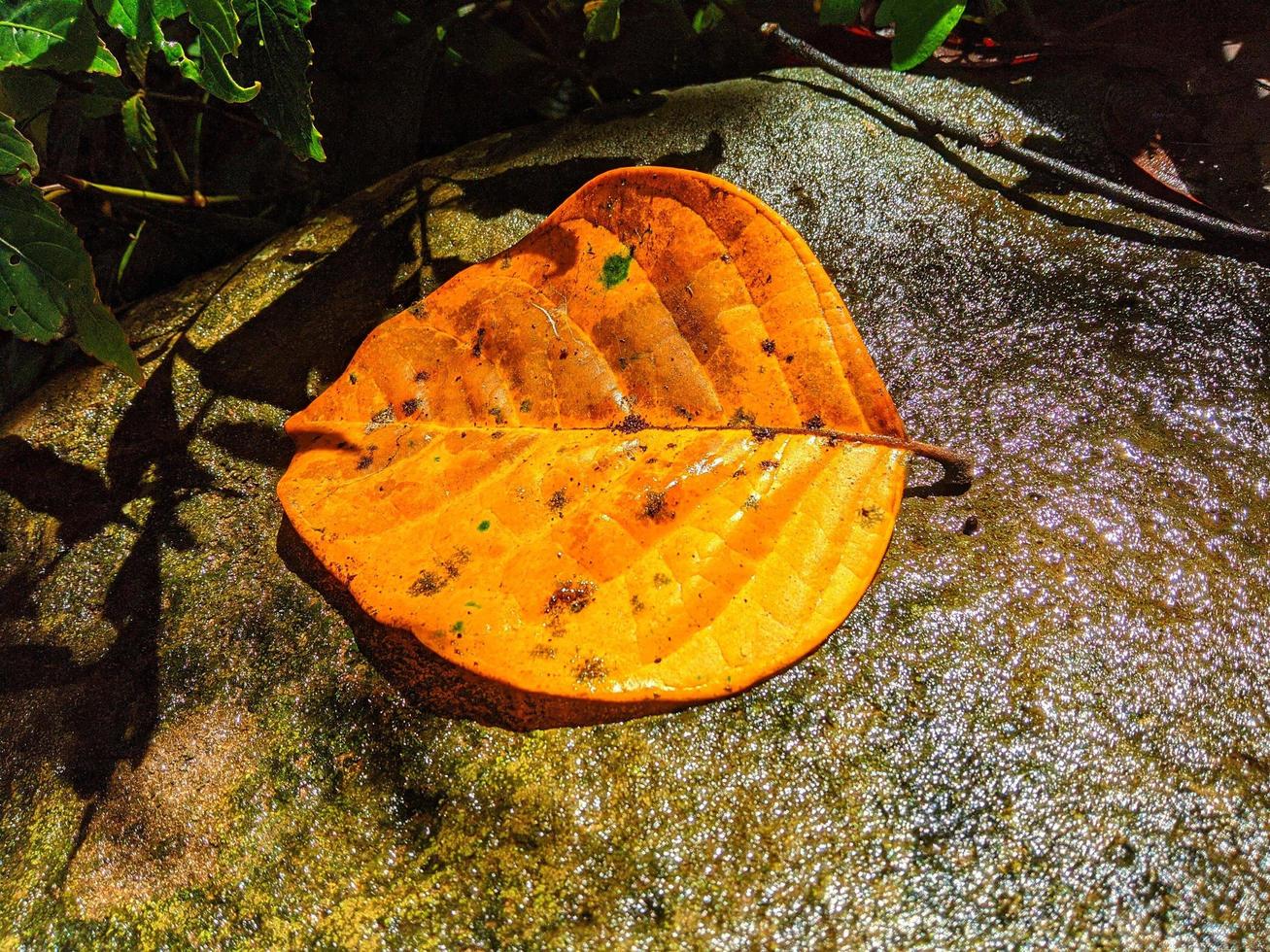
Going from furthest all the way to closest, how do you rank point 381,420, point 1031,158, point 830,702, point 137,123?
point 137,123, point 1031,158, point 381,420, point 830,702

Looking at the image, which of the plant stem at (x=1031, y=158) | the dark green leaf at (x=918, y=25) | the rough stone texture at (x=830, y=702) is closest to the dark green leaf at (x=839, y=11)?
the dark green leaf at (x=918, y=25)

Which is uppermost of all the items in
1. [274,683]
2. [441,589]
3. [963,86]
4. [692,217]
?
[963,86]

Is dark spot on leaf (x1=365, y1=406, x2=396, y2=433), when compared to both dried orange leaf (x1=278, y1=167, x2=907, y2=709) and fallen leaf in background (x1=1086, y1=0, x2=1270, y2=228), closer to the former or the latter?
dried orange leaf (x1=278, y1=167, x2=907, y2=709)

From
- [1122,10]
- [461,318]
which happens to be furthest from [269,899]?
[1122,10]

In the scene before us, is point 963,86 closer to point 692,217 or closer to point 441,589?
point 692,217

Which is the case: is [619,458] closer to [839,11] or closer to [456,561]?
[456,561]

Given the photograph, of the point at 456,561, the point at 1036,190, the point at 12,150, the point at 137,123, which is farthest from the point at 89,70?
the point at 1036,190
